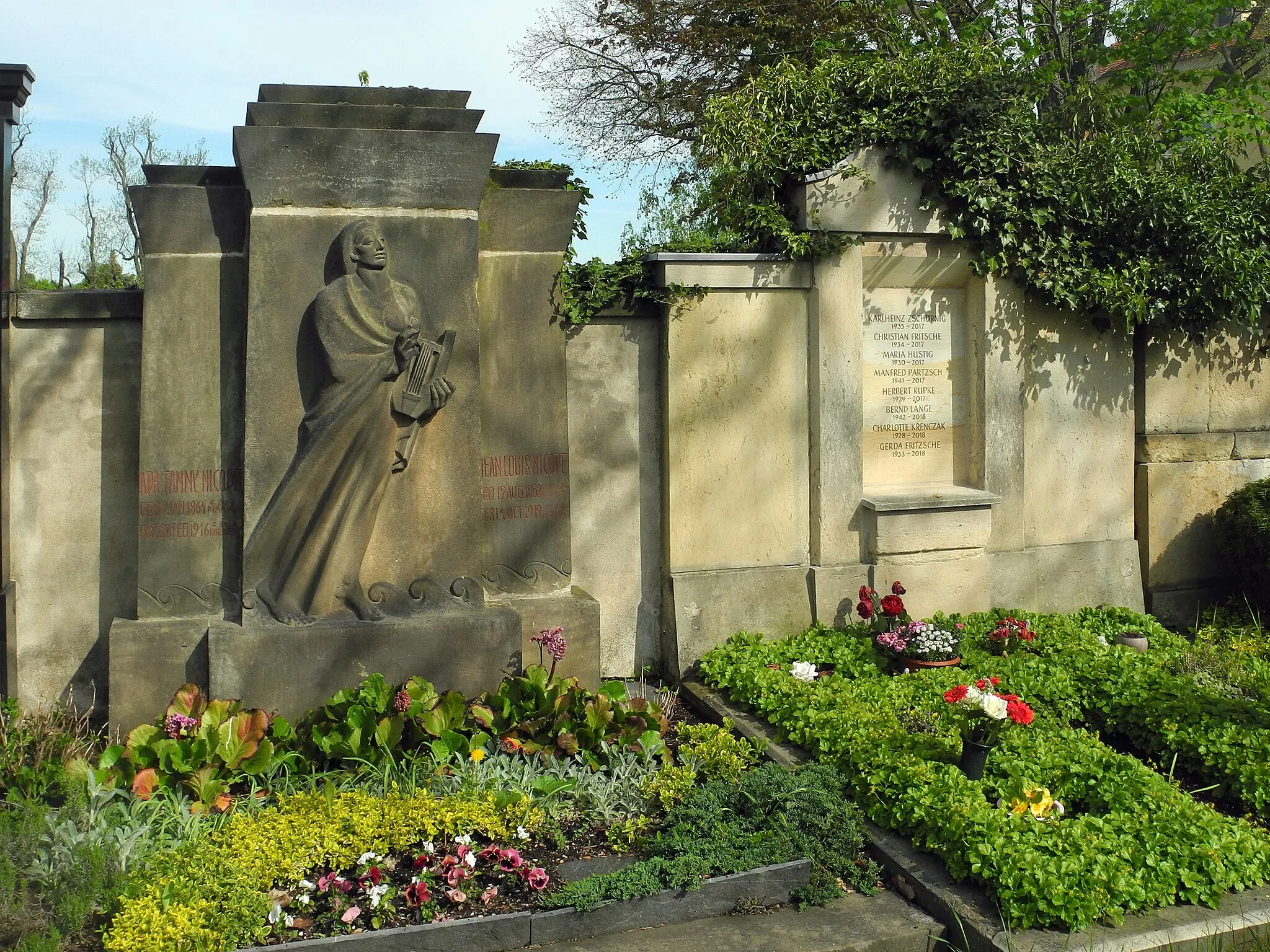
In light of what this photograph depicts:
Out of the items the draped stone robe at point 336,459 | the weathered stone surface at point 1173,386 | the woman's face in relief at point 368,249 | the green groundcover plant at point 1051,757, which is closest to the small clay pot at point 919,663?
the green groundcover plant at point 1051,757

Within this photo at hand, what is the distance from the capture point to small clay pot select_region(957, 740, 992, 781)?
4789 millimetres

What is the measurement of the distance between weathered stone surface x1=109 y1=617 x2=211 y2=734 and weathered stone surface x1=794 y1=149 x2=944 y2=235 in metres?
4.44

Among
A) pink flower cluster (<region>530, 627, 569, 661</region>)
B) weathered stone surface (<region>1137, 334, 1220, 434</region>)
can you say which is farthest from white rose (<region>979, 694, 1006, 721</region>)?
weathered stone surface (<region>1137, 334, 1220, 434</region>)

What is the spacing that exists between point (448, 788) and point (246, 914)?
3.61 ft

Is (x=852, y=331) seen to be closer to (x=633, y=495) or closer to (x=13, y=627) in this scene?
(x=633, y=495)

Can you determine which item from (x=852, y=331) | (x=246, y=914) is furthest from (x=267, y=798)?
(x=852, y=331)

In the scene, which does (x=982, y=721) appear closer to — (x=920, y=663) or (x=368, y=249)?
(x=920, y=663)

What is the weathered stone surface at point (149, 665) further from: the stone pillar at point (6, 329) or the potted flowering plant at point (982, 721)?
the potted flowering plant at point (982, 721)

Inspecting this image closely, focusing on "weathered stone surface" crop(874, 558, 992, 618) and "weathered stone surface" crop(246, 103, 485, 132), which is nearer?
"weathered stone surface" crop(246, 103, 485, 132)

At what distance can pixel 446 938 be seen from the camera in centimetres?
387

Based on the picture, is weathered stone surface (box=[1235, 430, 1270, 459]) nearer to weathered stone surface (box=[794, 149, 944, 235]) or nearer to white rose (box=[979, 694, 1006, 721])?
weathered stone surface (box=[794, 149, 944, 235])

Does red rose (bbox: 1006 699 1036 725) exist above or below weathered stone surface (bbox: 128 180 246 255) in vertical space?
below

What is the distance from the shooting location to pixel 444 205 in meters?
5.79

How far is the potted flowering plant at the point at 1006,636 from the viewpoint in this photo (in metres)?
6.71
